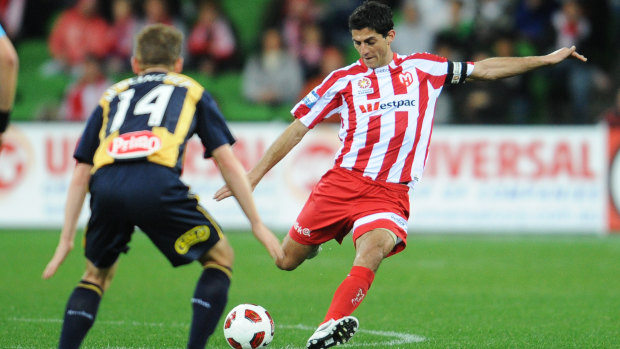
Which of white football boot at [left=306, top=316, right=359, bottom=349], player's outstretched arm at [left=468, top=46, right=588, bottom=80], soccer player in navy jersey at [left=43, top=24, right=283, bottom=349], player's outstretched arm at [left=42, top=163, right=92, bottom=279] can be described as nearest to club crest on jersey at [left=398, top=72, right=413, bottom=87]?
player's outstretched arm at [left=468, top=46, right=588, bottom=80]

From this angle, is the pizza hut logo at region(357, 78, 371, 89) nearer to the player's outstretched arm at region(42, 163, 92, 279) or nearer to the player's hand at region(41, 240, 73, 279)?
the player's outstretched arm at region(42, 163, 92, 279)

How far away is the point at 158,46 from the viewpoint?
509cm

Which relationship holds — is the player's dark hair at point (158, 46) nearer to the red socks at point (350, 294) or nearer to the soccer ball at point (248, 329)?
the red socks at point (350, 294)

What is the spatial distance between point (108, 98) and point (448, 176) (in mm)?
9468

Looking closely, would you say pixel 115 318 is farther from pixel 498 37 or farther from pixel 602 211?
pixel 498 37

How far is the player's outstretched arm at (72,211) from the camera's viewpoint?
4933 millimetres

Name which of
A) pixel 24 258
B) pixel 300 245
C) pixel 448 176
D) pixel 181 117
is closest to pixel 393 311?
pixel 300 245

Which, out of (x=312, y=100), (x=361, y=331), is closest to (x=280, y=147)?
(x=312, y=100)

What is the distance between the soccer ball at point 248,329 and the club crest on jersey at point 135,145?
1.69m

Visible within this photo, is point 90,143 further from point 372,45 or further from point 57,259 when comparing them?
point 372,45

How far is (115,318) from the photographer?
765cm

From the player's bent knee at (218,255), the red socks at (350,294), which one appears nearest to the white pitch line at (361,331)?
the red socks at (350,294)

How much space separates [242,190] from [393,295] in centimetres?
437

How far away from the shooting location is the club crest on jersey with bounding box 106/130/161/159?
16.2ft
